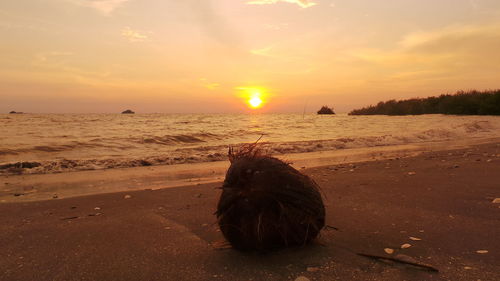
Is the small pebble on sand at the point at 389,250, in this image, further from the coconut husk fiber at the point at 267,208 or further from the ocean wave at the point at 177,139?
the ocean wave at the point at 177,139

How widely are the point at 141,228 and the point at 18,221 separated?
1323mm

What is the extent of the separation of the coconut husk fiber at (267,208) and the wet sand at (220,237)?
13cm

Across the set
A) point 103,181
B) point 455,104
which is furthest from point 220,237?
point 455,104

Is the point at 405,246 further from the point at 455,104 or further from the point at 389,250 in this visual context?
the point at 455,104

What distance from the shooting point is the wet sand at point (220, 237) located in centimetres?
223

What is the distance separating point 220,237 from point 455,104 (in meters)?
30.5

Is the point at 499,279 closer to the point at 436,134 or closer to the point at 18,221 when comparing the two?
the point at 18,221

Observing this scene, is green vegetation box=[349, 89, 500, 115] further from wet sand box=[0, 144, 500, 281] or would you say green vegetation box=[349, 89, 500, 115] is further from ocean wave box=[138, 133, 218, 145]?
wet sand box=[0, 144, 500, 281]

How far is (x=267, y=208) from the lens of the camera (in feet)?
7.47

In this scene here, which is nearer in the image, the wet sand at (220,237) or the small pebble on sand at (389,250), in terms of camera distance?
the wet sand at (220,237)

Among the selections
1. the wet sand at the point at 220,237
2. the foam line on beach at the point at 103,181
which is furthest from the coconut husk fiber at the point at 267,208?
the foam line on beach at the point at 103,181

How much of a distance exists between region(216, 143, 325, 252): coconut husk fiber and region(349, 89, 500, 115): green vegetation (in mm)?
28242

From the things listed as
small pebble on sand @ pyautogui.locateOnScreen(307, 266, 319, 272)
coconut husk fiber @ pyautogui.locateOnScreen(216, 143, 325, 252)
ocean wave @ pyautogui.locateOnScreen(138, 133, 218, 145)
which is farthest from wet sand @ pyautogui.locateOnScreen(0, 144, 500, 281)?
ocean wave @ pyautogui.locateOnScreen(138, 133, 218, 145)

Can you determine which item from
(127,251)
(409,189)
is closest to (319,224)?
(127,251)
